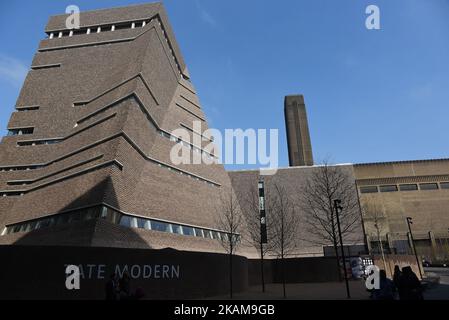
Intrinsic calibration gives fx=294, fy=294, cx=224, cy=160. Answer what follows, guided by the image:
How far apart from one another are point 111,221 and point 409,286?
19052 mm

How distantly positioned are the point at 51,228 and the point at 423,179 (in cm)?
8170

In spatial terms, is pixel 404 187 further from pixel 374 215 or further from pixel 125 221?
pixel 125 221

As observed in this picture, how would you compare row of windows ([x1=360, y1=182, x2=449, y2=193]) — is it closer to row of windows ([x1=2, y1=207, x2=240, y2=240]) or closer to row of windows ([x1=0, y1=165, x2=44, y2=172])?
row of windows ([x1=2, y1=207, x2=240, y2=240])

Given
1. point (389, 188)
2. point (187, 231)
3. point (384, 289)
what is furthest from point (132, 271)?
point (389, 188)

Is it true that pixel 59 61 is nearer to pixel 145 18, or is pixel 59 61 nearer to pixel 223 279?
pixel 145 18

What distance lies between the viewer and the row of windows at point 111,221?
72.8ft

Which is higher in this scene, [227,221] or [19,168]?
[19,168]

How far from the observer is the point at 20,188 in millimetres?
33406

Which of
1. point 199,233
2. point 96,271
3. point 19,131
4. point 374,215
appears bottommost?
point 96,271

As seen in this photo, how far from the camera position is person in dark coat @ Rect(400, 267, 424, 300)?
33.7ft

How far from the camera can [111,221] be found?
22109 mm

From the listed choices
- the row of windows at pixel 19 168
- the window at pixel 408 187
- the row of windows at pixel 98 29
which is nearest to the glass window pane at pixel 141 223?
the row of windows at pixel 19 168
